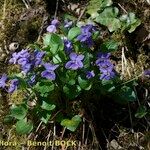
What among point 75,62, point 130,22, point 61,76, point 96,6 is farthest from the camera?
point 96,6

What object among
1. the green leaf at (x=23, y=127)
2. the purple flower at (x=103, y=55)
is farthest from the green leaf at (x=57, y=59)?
the green leaf at (x=23, y=127)

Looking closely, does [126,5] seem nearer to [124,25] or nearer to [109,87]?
[124,25]

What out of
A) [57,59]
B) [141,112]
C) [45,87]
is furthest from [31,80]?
[141,112]

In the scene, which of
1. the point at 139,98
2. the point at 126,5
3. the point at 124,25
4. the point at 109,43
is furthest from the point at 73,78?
Result: the point at 126,5

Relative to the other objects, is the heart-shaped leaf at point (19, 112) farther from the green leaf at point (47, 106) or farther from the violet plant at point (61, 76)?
the green leaf at point (47, 106)

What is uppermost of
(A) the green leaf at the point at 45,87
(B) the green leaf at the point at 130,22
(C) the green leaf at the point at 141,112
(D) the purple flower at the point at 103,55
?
(B) the green leaf at the point at 130,22

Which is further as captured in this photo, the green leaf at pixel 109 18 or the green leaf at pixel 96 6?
the green leaf at pixel 96 6

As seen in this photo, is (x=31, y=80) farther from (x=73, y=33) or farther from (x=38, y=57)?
(x=73, y=33)
